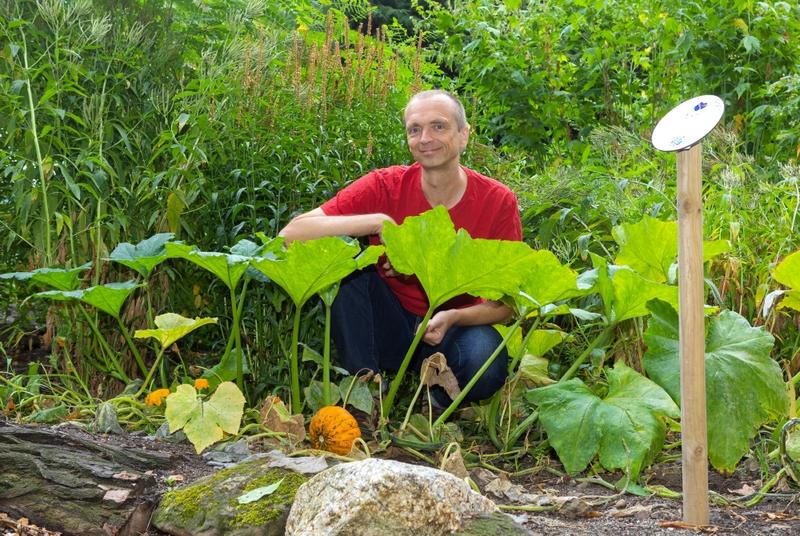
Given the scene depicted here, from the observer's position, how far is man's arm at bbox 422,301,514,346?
290 cm

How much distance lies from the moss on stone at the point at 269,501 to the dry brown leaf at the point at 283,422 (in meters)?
0.58

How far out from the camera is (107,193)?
127 inches

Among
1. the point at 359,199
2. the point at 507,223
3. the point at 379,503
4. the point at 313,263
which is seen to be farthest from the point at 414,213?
the point at 379,503

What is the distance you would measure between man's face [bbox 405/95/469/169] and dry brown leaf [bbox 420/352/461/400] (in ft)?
2.07

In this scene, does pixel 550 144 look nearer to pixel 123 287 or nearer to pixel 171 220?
pixel 171 220

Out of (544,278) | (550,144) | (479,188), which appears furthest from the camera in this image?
(550,144)

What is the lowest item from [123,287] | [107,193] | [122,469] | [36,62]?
[122,469]

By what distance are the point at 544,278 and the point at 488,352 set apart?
0.45 m

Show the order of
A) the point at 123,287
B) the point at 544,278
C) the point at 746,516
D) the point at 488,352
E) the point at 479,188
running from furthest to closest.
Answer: the point at 479,188 < the point at 488,352 < the point at 123,287 < the point at 544,278 < the point at 746,516

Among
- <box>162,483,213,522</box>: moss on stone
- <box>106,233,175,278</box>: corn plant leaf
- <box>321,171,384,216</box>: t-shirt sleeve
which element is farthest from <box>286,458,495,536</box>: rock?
<box>321,171,384,216</box>: t-shirt sleeve

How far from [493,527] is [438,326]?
109 centimetres

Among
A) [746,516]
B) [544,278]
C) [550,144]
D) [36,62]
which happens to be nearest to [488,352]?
[544,278]

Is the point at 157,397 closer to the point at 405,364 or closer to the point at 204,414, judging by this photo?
the point at 204,414

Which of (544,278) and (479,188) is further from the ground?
(479,188)
